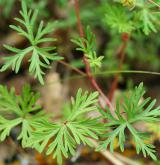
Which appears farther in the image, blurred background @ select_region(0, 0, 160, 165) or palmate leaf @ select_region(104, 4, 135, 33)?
blurred background @ select_region(0, 0, 160, 165)

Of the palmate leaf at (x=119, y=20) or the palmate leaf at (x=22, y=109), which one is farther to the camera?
the palmate leaf at (x=119, y=20)

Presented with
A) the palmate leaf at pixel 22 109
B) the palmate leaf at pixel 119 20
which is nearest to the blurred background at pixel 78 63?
the palmate leaf at pixel 119 20

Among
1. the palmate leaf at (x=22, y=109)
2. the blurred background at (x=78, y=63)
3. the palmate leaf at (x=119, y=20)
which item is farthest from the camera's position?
the blurred background at (x=78, y=63)

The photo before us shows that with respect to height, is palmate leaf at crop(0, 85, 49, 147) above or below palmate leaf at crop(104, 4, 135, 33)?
below

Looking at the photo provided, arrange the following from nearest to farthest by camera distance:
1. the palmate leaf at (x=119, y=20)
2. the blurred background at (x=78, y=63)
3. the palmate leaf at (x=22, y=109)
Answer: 1. the palmate leaf at (x=22, y=109)
2. the palmate leaf at (x=119, y=20)
3. the blurred background at (x=78, y=63)

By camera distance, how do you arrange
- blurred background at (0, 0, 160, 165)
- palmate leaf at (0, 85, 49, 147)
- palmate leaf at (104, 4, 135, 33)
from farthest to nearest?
blurred background at (0, 0, 160, 165) → palmate leaf at (104, 4, 135, 33) → palmate leaf at (0, 85, 49, 147)

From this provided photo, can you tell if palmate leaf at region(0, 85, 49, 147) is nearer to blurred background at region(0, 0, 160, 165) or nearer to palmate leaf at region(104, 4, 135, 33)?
palmate leaf at region(104, 4, 135, 33)

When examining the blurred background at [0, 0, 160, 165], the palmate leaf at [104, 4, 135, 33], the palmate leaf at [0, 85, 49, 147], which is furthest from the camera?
the blurred background at [0, 0, 160, 165]

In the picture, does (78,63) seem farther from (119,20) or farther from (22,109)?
(22,109)

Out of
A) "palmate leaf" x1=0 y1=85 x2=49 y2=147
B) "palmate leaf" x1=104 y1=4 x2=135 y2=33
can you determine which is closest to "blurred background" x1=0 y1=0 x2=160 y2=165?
"palmate leaf" x1=104 y1=4 x2=135 y2=33

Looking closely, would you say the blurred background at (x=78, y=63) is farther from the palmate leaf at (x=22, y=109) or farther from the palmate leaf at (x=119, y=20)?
the palmate leaf at (x=22, y=109)

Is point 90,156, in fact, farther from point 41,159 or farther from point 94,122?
point 94,122
